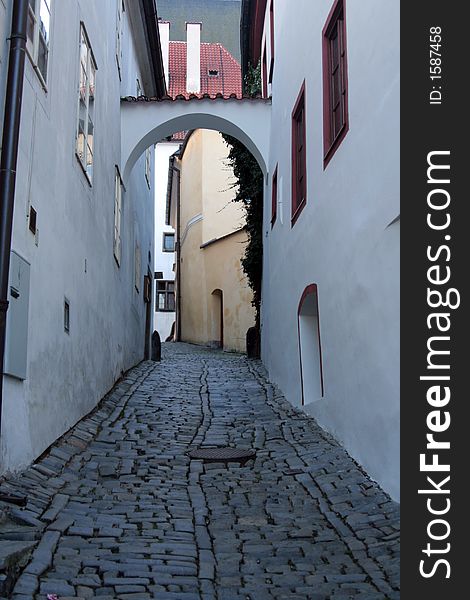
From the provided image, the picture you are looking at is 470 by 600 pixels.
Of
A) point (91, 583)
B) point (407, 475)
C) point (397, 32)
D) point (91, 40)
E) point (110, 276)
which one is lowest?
point (91, 583)

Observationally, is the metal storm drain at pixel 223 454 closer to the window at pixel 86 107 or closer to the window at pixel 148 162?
the window at pixel 86 107

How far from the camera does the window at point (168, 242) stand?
39062 millimetres

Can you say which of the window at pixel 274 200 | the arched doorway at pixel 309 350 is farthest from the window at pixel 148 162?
the arched doorway at pixel 309 350

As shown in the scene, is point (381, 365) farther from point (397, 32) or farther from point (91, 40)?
point (91, 40)

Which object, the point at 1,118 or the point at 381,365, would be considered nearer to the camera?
the point at 1,118

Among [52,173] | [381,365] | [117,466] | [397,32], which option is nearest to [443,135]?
[397,32]

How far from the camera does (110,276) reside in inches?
483

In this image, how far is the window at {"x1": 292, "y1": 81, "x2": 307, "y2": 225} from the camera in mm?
10898

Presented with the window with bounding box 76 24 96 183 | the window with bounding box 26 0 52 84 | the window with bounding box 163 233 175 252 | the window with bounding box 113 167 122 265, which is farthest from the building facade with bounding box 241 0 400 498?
the window with bounding box 163 233 175 252

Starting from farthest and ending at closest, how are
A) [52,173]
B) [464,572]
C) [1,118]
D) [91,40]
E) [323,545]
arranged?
1. [91,40]
2. [52,173]
3. [1,118]
4. [323,545]
5. [464,572]

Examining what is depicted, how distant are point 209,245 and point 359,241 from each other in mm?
20309

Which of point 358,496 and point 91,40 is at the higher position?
point 91,40

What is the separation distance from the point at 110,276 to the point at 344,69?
5.45 metres

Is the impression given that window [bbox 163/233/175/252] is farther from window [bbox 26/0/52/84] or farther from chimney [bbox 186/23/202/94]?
window [bbox 26/0/52/84]
